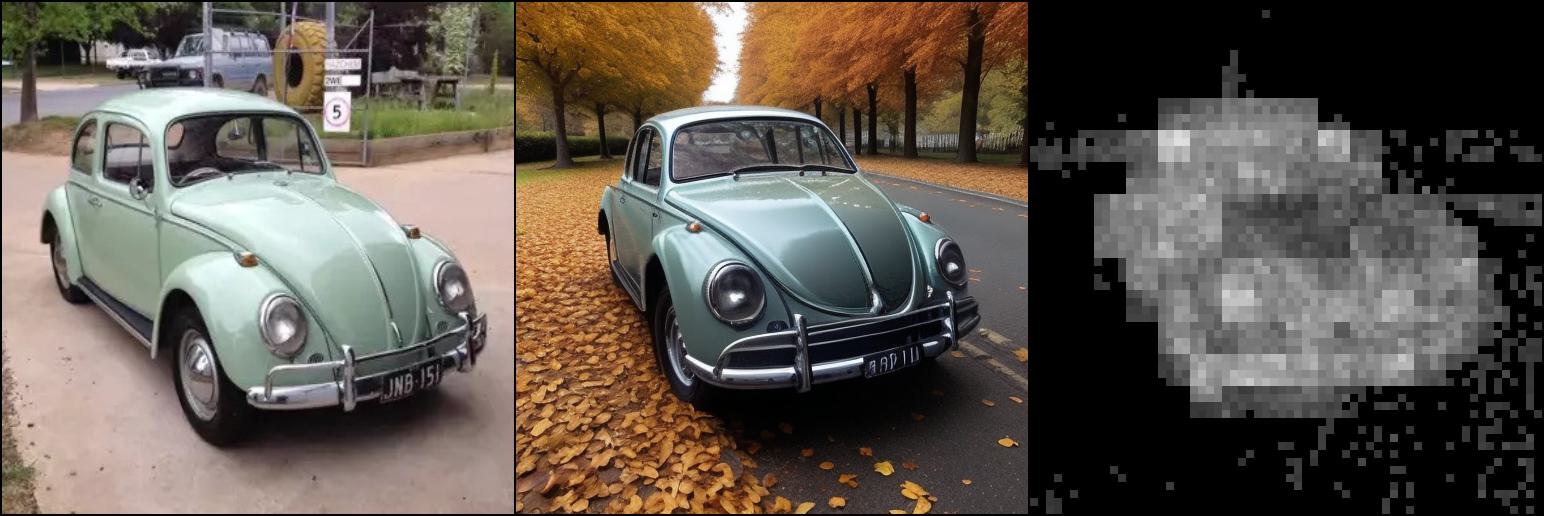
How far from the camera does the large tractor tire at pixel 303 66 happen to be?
20.6 feet

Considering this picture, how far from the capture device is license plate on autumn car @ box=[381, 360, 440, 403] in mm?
2486

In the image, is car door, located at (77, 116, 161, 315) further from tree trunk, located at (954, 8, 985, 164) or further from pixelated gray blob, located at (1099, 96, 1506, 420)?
pixelated gray blob, located at (1099, 96, 1506, 420)

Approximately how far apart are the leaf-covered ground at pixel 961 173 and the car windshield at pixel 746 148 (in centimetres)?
26

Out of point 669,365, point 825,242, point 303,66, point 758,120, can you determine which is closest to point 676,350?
point 669,365

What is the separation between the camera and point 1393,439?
1.36 metres

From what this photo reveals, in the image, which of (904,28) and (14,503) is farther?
(904,28)

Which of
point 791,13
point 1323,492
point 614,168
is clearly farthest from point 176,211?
point 1323,492

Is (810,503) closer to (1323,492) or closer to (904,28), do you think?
(1323,492)

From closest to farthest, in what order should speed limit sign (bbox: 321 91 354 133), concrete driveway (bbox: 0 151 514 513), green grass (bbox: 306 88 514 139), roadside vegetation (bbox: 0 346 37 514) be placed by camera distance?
roadside vegetation (bbox: 0 346 37 514), concrete driveway (bbox: 0 151 514 513), speed limit sign (bbox: 321 91 354 133), green grass (bbox: 306 88 514 139)

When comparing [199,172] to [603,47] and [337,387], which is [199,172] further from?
[603,47]

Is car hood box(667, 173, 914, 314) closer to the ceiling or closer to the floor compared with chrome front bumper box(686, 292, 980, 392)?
closer to the ceiling

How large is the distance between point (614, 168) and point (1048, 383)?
2677 mm

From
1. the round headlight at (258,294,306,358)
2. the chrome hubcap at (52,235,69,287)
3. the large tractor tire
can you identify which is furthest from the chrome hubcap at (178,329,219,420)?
the large tractor tire

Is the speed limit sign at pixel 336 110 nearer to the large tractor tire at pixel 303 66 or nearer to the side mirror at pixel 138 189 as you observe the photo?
the large tractor tire at pixel 303 66
